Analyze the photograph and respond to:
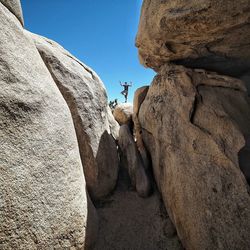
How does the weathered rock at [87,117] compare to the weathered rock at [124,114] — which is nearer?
the weathered rock at [87,117]

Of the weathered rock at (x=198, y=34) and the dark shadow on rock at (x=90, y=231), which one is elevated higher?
the weathered rock at (x=198, y=34)

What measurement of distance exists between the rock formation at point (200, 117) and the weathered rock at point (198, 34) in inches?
0.9

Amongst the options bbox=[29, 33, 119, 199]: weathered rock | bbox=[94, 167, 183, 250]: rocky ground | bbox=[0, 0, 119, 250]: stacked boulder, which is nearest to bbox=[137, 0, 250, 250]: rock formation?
bbox=[94, 167, 183, 250]: rocky ground

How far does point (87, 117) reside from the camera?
6.08 metres

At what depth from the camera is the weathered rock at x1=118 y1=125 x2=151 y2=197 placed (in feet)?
21.9

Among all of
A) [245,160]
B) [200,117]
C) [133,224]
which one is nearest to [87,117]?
[200,117]

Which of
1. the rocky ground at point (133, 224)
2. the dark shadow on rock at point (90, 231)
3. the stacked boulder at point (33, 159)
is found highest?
the stacked boulder at point (33, 159)

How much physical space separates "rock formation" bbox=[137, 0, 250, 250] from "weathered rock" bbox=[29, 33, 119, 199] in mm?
1856

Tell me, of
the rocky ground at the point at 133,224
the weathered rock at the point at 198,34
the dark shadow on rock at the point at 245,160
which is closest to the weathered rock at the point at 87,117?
the rocky ground at the point at 133,224

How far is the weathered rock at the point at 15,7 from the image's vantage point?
411 cm

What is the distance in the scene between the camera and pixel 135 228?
5.68m

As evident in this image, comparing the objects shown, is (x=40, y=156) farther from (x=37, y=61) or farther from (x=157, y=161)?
(x=157, y=161)

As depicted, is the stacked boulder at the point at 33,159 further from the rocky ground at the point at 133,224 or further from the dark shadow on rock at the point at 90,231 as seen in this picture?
the rocky ground at the point at 133,224

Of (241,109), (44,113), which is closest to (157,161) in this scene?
(241,109)
